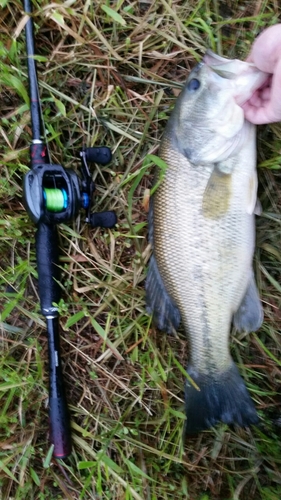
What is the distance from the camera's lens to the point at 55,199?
6.68ft

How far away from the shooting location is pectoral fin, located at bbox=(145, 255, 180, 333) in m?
2.13

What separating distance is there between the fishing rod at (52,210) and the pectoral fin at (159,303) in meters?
0.30

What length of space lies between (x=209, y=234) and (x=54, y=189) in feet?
2.21

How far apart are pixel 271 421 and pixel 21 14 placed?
221cm

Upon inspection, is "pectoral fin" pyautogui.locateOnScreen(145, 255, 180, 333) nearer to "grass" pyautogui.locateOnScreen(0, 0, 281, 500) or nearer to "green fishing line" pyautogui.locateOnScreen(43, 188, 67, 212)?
"grass" pyautogui.locateOnScreen(0, 0, 281, 500)

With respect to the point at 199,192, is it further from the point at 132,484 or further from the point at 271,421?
the point at 132,484

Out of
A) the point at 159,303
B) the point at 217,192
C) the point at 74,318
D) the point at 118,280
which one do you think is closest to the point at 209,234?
the point at 217,192

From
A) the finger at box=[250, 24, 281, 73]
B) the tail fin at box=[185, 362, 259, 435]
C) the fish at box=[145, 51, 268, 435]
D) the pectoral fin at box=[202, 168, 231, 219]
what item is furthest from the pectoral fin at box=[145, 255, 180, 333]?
the finger at box=[250, 24, 281, 73]

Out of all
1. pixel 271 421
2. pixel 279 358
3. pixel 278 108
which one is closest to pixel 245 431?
pixel 271 421

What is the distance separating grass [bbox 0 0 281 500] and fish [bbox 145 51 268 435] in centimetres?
14

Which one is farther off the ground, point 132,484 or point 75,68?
point 75,68

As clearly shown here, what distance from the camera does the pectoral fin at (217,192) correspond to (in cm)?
192

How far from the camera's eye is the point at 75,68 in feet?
7.47

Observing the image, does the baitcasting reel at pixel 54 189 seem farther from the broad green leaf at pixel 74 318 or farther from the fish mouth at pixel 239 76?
the fish mouth at pixel 239 76
